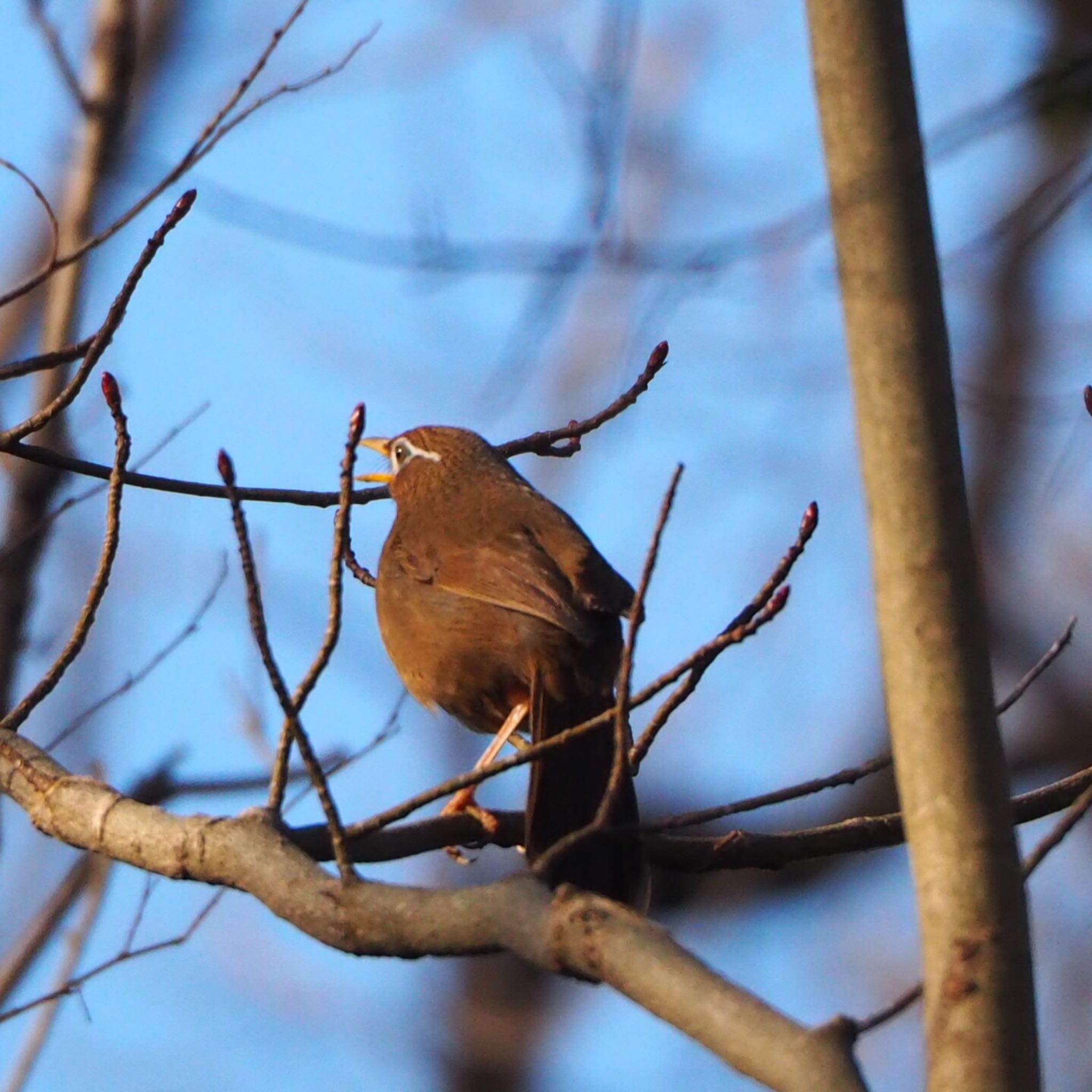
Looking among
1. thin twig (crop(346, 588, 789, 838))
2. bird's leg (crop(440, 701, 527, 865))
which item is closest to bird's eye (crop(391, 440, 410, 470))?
bird's leg (crop(440, 701, 527, 865))

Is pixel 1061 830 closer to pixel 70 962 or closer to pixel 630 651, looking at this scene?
pixel 630 651

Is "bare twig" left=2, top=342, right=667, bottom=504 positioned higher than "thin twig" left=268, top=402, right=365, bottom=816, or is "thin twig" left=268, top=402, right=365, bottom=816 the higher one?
"bare twig" left=2, top=342, right=667, bottom=504

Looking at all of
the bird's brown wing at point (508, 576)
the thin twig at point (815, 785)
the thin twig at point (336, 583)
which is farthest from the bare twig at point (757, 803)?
the bird's brown wing at point (508, 576)

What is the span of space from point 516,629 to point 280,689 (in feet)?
6.57

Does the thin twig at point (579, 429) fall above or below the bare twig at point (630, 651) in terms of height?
above

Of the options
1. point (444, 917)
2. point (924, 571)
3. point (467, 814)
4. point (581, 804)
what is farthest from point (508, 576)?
point (924, 571)

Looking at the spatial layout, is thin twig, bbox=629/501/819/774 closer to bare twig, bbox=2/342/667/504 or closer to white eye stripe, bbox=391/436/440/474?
bare twig, bbox=2/342/667/504

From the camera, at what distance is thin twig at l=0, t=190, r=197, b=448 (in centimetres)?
328

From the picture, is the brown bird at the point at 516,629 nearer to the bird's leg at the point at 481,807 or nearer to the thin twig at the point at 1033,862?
the bird's leg at the point at 481,807

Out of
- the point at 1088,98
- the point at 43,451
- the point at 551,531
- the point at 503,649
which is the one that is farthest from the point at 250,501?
the point at 1088,98

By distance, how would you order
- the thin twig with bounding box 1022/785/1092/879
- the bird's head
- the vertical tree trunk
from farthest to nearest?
the bird's head → the thin twig with bounding box 1022/785/1092/879 → the vertical tree trunk

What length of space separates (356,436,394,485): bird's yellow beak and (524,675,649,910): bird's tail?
1745 millimetres

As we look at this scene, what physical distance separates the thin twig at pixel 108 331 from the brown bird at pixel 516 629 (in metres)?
1.32

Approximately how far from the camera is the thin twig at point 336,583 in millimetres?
2695
